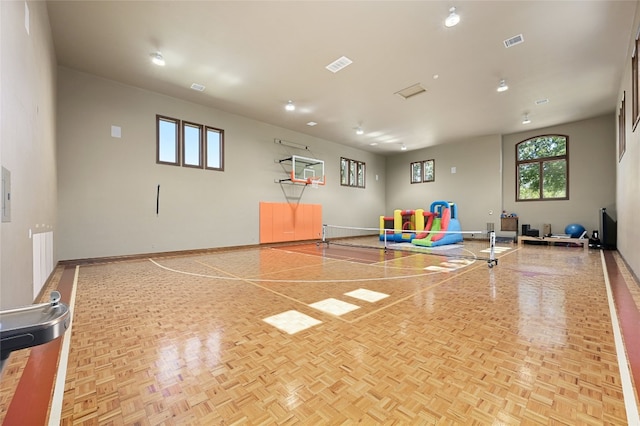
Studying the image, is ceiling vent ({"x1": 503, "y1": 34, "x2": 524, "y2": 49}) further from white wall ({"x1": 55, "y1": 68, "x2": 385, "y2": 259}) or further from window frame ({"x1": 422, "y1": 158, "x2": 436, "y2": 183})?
window frame ({"x1": 422, "y1": 158, "x2": 436, "y2": 183})

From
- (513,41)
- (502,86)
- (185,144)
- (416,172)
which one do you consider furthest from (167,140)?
(416,172)

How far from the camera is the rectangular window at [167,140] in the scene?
295 inches

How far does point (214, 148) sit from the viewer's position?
8648mm

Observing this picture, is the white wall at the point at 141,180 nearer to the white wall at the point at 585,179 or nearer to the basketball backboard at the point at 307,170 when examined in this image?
the basketball backboard at the point at 307,170

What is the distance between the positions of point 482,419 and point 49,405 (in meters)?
2.33

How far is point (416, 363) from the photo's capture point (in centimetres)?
198

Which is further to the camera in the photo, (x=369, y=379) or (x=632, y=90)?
(x=632, y=90)

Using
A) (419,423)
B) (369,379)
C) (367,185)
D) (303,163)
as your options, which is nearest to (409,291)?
(369,379)

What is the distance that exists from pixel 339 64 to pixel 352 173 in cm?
763

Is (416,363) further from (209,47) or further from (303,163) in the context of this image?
(303,163)

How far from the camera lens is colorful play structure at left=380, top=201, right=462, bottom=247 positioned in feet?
31.3

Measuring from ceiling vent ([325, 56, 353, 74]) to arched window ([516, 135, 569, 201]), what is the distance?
8915mm

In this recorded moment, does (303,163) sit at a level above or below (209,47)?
below

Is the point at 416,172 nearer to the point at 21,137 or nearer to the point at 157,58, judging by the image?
the point at 157,58
